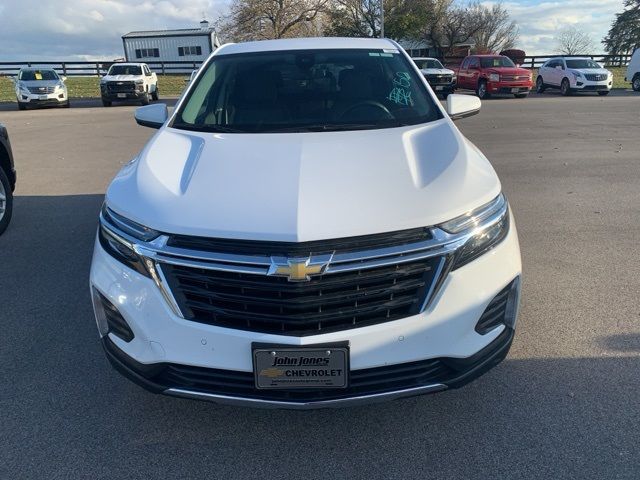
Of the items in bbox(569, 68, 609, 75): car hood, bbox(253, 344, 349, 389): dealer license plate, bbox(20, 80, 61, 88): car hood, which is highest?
bbox(253, 344, 349, 389): dealer license plate

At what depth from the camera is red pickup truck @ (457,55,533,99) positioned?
23.2 meters

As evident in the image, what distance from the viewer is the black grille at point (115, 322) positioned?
2.45 meters

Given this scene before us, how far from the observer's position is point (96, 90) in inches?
1272

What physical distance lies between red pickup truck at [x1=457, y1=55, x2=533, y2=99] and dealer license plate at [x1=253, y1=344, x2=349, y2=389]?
23399 mm

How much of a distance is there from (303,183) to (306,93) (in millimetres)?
1470

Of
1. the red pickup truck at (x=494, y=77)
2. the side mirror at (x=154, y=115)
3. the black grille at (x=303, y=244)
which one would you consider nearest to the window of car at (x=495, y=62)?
the red pickup truck at (x=494, y=77)

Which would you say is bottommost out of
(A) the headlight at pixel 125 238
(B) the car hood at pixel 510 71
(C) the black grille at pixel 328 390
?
(B) the car hood at pixel 510 71

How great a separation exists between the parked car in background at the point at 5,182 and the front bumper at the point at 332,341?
4.12 meters

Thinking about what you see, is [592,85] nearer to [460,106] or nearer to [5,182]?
[460,106]

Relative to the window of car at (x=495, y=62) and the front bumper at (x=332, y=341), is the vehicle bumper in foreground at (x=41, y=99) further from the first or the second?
the front bumper at (x=332, y=341)

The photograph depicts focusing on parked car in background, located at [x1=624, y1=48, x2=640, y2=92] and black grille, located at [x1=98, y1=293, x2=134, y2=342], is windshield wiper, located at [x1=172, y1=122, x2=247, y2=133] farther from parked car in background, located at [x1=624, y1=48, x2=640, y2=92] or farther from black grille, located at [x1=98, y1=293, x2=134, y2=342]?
parked car in background, located at [x1=624, y1=48, x2=640, y2=92]

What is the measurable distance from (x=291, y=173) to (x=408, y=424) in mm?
1367

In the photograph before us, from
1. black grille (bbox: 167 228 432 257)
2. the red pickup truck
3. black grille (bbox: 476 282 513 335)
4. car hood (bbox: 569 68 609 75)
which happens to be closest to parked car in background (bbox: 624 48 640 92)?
car hood (bbox: 569 68 609 75)

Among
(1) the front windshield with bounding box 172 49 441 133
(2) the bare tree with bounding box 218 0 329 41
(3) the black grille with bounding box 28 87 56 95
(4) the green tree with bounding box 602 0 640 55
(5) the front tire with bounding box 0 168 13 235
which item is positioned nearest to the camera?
(1) the front windshield with bounding box 172 49 441 133
